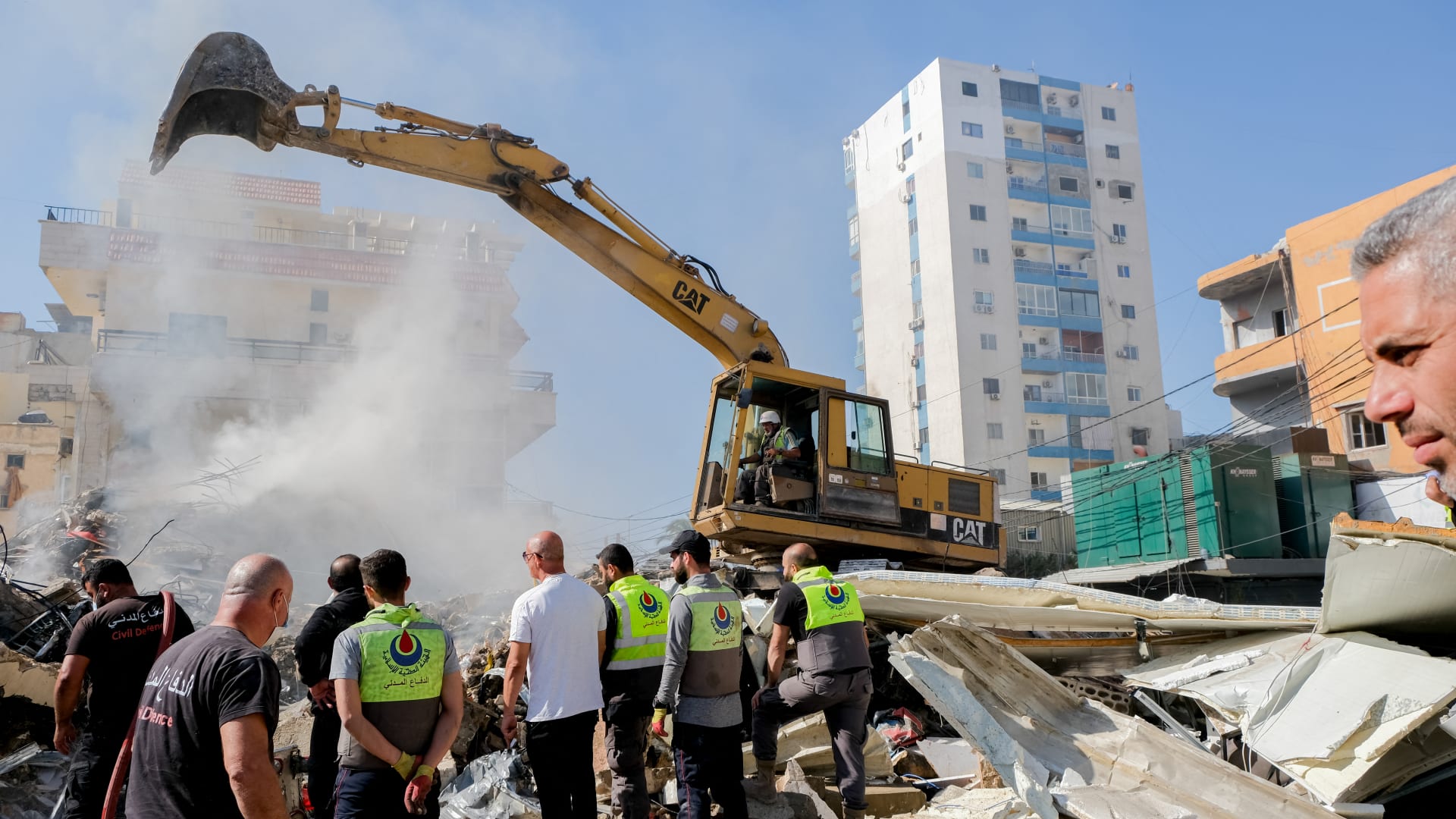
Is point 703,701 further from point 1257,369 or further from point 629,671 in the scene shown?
point 1257,369

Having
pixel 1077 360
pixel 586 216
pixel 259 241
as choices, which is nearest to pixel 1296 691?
pixel 586 216

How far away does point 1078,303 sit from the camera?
53.2m

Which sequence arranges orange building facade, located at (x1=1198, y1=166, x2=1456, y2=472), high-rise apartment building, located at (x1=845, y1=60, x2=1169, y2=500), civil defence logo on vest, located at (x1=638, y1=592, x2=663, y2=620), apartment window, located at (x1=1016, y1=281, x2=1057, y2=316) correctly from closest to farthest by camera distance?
civil defence logo on vest, located at (x1=638, y1=592, x2=663, y2=620) → orange building facade, located at (x1=1198, y1=166, x2=1456, y2=472) → high-rise apartment building, located at (x1=845, y1=60, x2=1169, y2=500) → apartment window, located at (x1=1016, y1=281, x2=1057, y2=316)

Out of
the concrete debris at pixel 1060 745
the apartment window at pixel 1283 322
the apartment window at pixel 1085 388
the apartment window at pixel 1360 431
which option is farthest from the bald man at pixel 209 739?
the apartment window at pixel 1085 388

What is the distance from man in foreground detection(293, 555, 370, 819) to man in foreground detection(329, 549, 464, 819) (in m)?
0.66

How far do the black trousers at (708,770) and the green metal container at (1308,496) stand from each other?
21.0 meters

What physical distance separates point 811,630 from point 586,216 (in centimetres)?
707

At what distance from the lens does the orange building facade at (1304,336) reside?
28625 mm

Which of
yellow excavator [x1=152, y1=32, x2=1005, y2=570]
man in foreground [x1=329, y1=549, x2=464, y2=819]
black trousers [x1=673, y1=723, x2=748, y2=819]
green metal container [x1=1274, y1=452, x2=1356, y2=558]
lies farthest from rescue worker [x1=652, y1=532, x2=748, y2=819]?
green metal container [x1=1274, y1=452, x2=1356, y2=558]

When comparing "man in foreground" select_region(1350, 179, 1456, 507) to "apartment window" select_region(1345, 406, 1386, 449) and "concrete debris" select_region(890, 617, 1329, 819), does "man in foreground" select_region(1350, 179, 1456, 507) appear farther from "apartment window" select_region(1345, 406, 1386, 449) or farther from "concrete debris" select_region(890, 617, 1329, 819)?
"apartment window" select_region(1345, 406, 1386, 449)

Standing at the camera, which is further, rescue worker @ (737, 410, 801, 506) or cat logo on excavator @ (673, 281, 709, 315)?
cat logo on excavator @ (673, 281, 709, 315)

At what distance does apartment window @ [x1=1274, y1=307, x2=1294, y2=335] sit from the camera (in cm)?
3297

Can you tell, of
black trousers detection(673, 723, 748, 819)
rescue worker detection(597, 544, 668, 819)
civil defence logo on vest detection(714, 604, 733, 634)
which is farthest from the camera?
civil defence logo on vest detection(714, 604, 733, 634)

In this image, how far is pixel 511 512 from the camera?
31.0m
